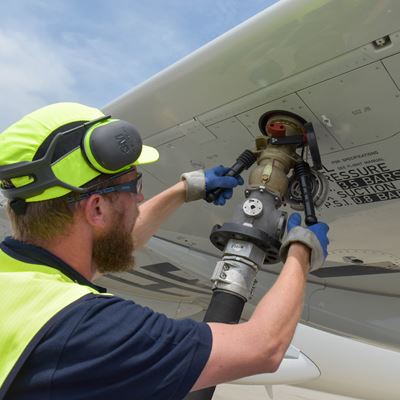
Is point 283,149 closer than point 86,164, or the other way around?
point 86,164

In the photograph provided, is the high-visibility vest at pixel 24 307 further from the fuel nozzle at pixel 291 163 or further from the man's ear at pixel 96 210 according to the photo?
the fuel nozzle at pixel 291 163

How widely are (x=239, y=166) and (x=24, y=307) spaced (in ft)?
4.44

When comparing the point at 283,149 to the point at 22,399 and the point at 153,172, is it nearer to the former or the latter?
the point at 153,172

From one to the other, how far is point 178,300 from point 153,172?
3.48 metres

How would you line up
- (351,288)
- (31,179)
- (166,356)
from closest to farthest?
1. (166,356)
2. (31,179)
3. (351,288)

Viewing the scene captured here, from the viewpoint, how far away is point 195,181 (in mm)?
2453

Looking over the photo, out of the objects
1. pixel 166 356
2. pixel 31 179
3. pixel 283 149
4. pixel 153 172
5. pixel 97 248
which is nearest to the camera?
pixel 166 356

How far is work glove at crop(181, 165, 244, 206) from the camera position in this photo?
236cm

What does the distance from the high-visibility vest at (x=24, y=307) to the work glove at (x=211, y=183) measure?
114 cm

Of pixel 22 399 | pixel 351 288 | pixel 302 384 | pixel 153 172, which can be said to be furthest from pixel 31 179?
pixel 302 384

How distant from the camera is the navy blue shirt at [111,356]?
3.85ft

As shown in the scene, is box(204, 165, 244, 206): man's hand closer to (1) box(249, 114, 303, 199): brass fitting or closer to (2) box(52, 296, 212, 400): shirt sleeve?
(1) box(249, 114, 303, 199): brass fitting

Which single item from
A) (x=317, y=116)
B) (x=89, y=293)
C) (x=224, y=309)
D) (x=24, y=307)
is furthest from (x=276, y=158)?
(x=24, y=307)

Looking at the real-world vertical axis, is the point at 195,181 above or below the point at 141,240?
above
